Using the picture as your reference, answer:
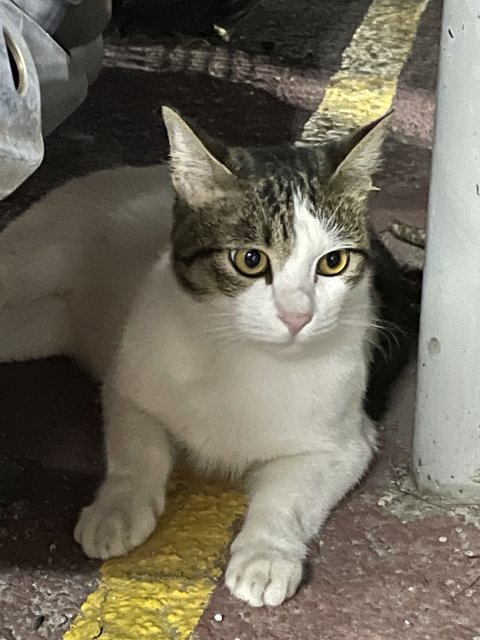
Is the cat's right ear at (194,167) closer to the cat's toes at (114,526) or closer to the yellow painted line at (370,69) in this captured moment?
the cat's toes at (114,526)

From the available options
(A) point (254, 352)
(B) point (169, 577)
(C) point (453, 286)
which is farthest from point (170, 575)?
(C) point (453, 286)

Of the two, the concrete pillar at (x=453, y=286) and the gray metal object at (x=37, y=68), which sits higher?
the gray metal object at (x=37, y=68)

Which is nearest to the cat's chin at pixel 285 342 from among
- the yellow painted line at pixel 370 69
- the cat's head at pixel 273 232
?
the cat's head at pixel 273 232

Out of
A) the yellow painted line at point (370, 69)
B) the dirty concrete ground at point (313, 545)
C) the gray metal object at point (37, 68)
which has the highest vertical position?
the gray metal object at point (37, 68)

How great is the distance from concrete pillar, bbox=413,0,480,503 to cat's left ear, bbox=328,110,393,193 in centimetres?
9

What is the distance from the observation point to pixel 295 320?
129 centimetres

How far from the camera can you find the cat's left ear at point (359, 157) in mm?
1388

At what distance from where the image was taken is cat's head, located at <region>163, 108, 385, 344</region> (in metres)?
1.32

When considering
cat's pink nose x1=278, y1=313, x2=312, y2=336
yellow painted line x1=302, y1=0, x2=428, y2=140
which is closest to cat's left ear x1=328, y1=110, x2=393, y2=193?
cat's pink nose x1=278, y1=313, x2=312, y2=336

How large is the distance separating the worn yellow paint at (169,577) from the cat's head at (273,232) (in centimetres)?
29

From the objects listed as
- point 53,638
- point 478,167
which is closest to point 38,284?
point 53,638

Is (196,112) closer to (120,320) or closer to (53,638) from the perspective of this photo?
(120,320)

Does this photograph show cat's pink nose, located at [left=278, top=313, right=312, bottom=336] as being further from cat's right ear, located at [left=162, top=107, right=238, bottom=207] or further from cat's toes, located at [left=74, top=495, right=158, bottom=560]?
cat's toes, located at [left=74, top=495, right=158, bottom=560]

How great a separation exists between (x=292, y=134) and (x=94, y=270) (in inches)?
38.9
